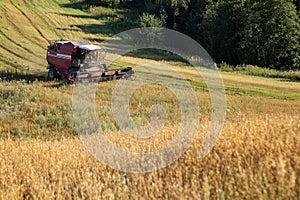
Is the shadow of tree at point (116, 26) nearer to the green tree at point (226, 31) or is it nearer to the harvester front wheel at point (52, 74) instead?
the green tree at point (226, 31)

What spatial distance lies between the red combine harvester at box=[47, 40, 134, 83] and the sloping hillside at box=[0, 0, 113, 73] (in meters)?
3.29

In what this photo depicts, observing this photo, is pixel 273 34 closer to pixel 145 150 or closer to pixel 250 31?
pixel 250 31

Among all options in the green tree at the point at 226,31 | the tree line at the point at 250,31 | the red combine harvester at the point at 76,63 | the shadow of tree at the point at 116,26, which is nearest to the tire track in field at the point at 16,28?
the shadow of tree at the point at 116,26

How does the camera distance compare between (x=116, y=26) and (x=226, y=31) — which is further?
(x=116, y=26)

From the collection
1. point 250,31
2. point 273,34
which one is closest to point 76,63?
point 250,31

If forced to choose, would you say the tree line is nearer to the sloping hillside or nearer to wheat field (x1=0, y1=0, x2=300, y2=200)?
the sloping hillside

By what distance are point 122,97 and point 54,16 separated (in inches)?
1294

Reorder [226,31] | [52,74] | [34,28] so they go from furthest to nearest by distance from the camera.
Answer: [226,31], [34,28], [52,74]

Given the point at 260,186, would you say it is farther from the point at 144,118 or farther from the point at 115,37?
the point at 115,37

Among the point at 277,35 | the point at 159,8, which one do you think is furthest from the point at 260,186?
the point at 159,8

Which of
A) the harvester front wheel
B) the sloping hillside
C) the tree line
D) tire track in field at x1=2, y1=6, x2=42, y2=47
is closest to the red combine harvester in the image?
the harvester front wheel

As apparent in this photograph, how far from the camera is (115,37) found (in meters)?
52.7

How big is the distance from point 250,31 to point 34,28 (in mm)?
22286

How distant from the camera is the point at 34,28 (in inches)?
1577
